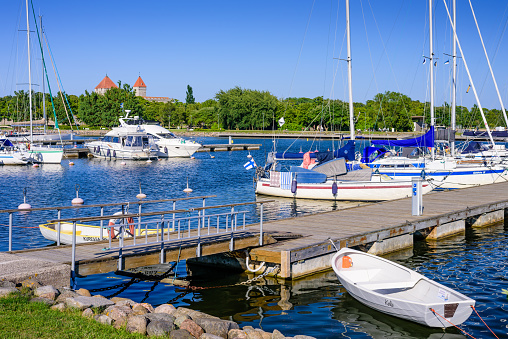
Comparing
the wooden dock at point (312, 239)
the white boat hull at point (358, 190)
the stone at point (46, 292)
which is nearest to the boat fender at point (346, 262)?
the wooden dock at point (312, 239)

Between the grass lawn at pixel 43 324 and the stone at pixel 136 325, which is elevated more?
the grass lawn at pixel 43 324

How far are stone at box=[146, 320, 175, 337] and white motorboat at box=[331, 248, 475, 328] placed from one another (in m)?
5.65

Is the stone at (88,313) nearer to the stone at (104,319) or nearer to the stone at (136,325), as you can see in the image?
the stone at (104,319)

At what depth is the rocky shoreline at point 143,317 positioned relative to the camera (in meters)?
9.32

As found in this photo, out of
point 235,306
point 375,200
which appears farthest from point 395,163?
point 235,306

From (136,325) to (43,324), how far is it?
152 cm

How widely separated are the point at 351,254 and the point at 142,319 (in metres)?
Result: 7.28

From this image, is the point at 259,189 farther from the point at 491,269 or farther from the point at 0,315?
the point at 0,315

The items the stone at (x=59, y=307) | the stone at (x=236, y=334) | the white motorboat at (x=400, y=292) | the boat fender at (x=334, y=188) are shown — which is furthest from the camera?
the boat fender at (x=334, y=188)

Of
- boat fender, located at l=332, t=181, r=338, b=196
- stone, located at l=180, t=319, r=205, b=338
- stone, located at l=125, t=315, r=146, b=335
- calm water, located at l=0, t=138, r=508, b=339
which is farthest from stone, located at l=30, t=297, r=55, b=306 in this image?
boat fender, located at l=332, t=181, r=338, b=196

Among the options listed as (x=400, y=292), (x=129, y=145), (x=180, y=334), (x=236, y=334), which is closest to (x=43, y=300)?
(x=180, y=334)

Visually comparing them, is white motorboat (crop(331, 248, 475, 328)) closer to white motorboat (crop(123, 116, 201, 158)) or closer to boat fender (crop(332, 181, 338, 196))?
boat fender (crop(332, 181, 338, 196))

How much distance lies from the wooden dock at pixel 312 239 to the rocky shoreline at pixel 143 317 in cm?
204

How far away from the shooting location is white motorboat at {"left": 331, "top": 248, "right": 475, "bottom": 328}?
1188cm
